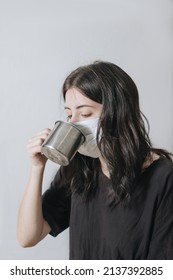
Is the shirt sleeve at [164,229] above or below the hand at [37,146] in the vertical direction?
below

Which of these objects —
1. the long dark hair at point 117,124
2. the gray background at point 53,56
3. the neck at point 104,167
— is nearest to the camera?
the long dark hair at point 117,124

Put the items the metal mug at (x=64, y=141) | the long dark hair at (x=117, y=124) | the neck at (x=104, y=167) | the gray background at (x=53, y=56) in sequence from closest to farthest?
1. the metal mug at (x=64, y=141)
2. the long dark hair at (x=117, y=124)
3. the neck at (x=104, y=167)
4. the gray background at (x=53, y=56)

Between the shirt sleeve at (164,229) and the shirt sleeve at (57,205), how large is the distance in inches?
13.2

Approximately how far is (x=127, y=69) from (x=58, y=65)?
26 centimetres

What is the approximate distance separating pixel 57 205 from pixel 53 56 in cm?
55

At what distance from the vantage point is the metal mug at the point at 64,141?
2.72 feet

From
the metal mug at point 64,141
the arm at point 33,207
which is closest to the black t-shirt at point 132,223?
the arm at point 33,207

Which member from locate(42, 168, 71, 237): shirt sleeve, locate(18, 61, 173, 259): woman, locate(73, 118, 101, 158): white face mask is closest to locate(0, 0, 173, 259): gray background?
locate(42, 168, 71, 237): shirt sleeve

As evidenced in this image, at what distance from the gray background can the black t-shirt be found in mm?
326

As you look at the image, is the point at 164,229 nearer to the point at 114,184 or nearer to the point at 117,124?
the point at 114,184

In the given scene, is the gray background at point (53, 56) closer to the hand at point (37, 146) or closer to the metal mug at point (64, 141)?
the hand at point (37, 146)

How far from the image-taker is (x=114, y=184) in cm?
99

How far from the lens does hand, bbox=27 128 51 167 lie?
93cm
